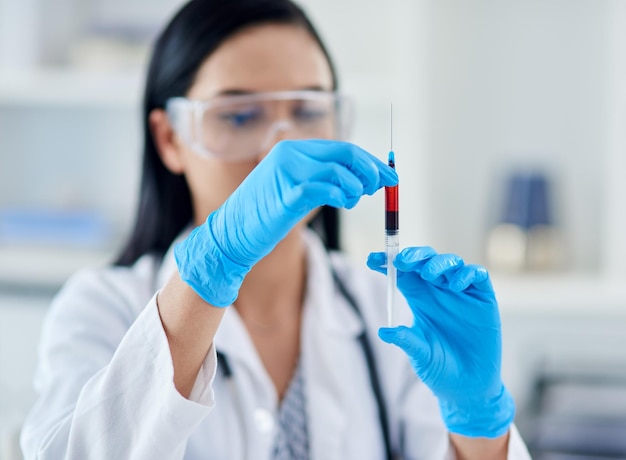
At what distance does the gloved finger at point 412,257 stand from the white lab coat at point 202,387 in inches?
10.4

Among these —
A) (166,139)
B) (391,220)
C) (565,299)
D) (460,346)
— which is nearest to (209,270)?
(391,220)

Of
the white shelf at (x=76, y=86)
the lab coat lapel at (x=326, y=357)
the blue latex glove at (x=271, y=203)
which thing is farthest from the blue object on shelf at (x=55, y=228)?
the blue latex glove at (x=271, y=203)

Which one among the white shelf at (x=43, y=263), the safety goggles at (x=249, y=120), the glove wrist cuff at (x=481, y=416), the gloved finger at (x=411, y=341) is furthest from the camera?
the white shelf at (x=43, y=263)

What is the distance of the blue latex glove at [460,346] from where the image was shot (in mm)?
1028

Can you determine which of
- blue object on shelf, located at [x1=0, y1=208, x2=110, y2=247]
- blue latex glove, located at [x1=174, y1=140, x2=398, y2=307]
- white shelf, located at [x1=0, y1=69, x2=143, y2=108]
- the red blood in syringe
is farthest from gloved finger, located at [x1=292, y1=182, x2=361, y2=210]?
blue object on shelf, located at [x1=0, y1=208, x2=110, y2=247]

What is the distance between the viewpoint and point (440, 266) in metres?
0.95

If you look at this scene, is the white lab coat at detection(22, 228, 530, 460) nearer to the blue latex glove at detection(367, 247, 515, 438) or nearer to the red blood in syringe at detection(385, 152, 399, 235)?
the blue latex glove at detection(367, 247, 515, 438)

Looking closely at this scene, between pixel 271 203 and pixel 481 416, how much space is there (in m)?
0.46

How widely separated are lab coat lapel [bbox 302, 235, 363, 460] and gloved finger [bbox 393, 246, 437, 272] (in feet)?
1.39

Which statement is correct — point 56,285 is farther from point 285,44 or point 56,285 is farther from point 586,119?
point 586,119

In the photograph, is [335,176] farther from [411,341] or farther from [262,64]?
[262,64]

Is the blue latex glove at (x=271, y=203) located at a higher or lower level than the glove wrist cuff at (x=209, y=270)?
higher

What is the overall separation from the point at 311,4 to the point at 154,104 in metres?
1.42

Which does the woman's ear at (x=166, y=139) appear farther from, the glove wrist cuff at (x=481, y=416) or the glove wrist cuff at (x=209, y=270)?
the glove wrist cuff at (x=481, y=416)
